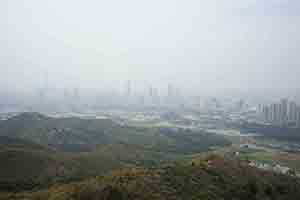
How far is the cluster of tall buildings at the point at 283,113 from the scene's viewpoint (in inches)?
4070

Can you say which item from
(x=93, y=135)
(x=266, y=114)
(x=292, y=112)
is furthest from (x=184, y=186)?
(x=266, y=114)

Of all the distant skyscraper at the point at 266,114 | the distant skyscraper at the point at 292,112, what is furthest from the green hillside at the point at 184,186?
the distant skyscraper at the point at 266,114

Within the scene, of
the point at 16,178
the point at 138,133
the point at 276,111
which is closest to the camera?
the point at 16,178

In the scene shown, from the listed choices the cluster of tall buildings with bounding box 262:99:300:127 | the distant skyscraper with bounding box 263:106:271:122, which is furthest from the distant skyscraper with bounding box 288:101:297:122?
the distant skyscraper with bounding box 263:106:271:122

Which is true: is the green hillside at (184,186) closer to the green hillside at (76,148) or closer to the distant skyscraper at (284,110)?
the green hillside at (76,148)

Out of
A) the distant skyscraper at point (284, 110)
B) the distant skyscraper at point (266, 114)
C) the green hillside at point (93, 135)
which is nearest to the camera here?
the green hillside at point (93, 135)

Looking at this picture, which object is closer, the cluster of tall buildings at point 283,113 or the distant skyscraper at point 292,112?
the cluster of tall buildings at point 283,113

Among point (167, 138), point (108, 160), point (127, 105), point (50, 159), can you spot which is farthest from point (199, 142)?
point (127, 105)

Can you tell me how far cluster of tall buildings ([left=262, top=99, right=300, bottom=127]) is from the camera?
339ft

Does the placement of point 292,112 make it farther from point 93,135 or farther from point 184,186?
point 184,186

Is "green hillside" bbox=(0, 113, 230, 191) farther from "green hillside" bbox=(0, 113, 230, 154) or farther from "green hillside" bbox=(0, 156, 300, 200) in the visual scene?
"green hillside" bbox=(0, 156, 300, 200)

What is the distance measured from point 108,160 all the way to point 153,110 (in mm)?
95605

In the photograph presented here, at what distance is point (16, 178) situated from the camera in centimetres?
3084

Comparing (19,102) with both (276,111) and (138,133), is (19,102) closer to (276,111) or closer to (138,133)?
(138,133)
